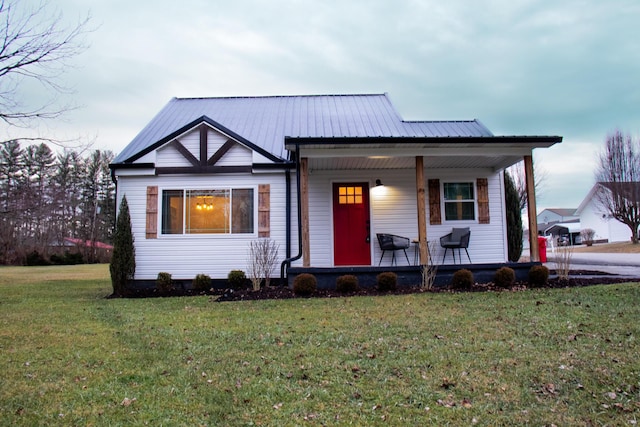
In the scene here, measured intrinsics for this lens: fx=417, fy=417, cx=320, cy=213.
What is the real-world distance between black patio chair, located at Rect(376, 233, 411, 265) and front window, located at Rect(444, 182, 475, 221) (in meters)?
1.23

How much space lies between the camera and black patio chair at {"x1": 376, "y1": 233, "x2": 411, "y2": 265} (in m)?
9.61

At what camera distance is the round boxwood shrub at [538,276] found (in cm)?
788

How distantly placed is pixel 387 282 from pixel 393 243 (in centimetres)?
195

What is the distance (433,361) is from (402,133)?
7688mm

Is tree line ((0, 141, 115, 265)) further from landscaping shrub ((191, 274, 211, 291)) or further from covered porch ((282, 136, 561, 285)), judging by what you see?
covered porch ((282, 136, 561, 285))

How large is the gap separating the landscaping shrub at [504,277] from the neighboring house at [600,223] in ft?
87.5

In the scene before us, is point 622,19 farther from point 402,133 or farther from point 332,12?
point 332,12

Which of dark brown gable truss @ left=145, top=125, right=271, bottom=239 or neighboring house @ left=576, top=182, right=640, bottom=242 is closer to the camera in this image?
dark brown gable truss @ left=145, top=125, right=271, bottom=239

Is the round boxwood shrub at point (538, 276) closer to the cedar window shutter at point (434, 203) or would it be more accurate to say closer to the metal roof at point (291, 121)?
the cedar window shutter at point (434, 203)

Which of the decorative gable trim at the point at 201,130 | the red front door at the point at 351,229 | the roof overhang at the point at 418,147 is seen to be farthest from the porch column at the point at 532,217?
the decorative gable trim at the point at 201,130

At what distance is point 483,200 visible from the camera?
33.1 feet

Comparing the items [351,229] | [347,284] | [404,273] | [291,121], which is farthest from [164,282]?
[291,121]

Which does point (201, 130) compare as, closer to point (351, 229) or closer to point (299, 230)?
point (299, 230)

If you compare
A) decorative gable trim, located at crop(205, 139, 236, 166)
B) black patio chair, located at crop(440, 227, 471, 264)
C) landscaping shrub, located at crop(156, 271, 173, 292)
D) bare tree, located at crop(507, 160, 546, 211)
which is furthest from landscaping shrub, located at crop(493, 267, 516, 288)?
bare tree, located at crop(507, 160, 546, 211)
